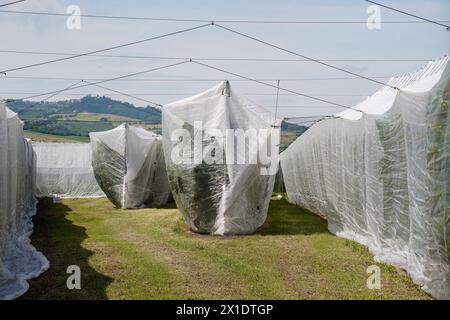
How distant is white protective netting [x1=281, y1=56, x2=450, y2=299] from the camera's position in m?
6.03

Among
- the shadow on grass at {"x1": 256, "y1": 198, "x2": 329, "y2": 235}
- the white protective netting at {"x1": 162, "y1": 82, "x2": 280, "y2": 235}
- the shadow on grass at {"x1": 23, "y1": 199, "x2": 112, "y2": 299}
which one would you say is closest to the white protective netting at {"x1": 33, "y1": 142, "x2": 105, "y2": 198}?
the shadow on grass at {"x1": 23, "y1": 199, "x2": 112, "y2": 299}

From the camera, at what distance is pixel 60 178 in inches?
984

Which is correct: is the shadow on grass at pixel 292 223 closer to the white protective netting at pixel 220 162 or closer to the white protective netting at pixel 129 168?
the white protective netting at pixel 220 162

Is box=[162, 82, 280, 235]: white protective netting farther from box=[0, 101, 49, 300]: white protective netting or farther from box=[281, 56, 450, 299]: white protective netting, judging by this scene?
box=[0, 101, 49, 300]: white protective netting

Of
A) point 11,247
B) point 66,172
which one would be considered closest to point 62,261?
point 11,247

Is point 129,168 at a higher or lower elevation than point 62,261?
lower

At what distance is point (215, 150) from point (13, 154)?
4215 mm

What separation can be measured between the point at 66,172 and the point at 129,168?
917 centimetres

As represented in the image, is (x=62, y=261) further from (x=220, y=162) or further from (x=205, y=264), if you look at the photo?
(x=220, y=162)

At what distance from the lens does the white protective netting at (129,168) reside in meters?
17.2

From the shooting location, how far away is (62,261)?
8.22 metres

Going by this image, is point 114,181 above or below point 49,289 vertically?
below

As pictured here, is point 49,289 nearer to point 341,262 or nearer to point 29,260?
point 29,260
